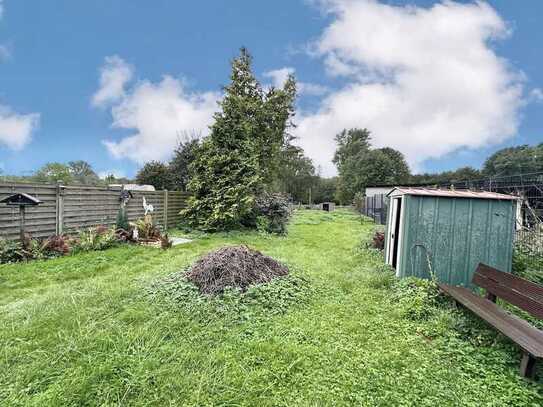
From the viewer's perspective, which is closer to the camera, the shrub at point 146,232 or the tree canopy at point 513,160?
the shrub at point 146,232

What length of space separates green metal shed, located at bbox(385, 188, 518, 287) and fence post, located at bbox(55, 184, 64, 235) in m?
7.49

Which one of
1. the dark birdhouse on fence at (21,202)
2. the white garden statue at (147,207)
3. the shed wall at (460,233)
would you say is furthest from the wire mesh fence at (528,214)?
the dark birdhouse on fence at (21,202)

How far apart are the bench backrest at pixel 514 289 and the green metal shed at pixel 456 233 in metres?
0.62

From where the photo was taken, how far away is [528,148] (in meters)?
37.1

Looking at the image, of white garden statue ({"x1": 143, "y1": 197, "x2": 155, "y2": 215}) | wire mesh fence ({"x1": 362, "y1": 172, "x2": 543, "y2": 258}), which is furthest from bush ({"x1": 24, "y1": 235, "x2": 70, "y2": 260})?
wire mesh fence ({"x1": 362, "y1": 172, "x2": 543, "y2": 258})

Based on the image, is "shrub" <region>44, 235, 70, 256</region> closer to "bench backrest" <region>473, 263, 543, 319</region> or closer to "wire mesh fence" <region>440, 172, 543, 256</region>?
"bench backrest" <region>473, 263, 543, 319</region>

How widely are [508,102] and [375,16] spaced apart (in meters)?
4.97

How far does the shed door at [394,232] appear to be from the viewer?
497cm

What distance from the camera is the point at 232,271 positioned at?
376 cm

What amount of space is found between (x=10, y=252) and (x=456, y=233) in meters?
7.81

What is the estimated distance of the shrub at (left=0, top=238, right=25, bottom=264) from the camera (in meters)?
5.14

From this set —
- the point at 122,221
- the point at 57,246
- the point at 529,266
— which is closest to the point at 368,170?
the point at 529,266

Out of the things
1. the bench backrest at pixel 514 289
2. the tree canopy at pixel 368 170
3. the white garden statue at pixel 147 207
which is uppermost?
the tree canopy at pixel 368 170

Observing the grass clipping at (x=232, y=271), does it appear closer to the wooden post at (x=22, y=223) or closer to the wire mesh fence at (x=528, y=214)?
the wooden post at (x=22, y=223)
